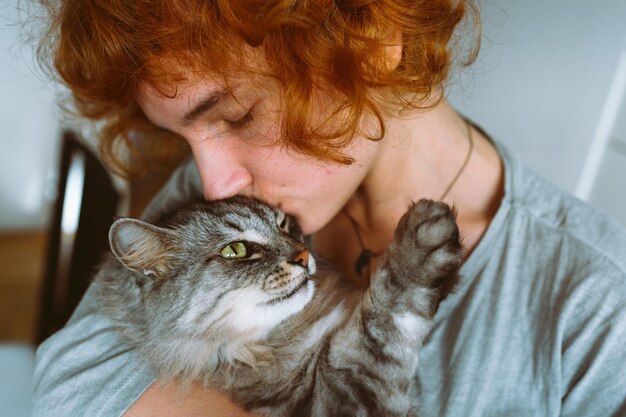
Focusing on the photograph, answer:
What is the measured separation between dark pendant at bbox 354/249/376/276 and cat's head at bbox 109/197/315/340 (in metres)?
0.25

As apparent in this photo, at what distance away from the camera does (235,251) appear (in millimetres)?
1261

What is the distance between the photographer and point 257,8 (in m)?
0.93

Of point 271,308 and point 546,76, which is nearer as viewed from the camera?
point 271,308

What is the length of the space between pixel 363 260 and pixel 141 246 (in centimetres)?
64

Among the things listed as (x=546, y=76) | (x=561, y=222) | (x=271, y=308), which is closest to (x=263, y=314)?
(x=271, y=308)

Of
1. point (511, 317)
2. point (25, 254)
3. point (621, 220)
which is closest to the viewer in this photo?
point (511, 317)

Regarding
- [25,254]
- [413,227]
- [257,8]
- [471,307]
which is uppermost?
[257,8]

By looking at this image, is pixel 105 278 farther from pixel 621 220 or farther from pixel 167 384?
pixel 621 220

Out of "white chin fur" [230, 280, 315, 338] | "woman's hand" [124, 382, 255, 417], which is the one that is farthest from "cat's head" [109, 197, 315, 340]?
"woman's hand" [124, 382, 255, 417]

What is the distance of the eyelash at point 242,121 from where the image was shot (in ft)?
3.64

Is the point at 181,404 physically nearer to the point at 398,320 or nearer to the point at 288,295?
the point at 288,295

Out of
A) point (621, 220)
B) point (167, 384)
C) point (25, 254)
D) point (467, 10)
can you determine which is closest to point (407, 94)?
point (467, 10)

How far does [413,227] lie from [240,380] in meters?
0.53

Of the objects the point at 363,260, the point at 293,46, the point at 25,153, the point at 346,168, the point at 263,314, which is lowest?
the point at 25,153
